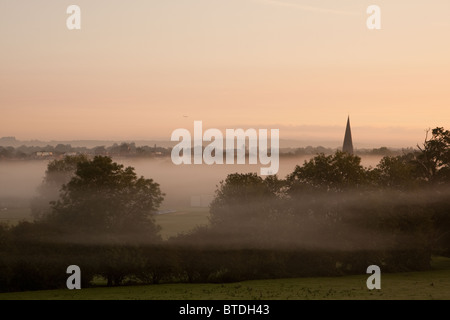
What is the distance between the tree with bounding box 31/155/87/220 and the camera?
130 meters

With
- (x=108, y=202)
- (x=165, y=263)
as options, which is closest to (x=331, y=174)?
(x=165, y=263)

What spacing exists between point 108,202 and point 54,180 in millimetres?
68176

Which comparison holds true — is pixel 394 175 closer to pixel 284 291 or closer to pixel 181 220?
pixel 284 291

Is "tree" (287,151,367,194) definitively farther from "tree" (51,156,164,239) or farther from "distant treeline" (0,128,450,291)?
"tree" (51,156,164,239)

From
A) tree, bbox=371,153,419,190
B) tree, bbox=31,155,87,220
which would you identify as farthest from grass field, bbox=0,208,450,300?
tree, bbox=31,155,87,220

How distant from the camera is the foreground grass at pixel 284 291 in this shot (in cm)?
4747

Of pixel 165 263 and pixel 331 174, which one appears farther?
pixel 331 174

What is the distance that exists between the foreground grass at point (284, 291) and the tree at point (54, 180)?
74697mm

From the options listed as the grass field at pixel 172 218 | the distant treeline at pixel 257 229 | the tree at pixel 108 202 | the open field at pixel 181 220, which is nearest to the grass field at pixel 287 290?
the distant treeline at pixel 257 229

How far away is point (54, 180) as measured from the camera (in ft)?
442

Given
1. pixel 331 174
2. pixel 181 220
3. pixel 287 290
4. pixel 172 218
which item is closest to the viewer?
pixel 287 290
